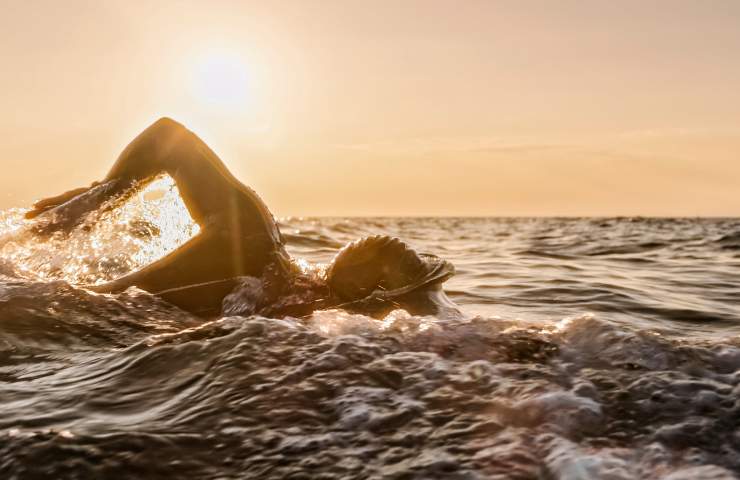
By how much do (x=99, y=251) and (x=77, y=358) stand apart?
3402 millimetres

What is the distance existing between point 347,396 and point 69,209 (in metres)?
3.85

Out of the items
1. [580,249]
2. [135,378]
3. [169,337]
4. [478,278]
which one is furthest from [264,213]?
[580,249]

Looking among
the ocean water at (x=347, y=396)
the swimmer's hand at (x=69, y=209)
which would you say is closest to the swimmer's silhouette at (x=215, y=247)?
the swimmer's hand at (x=69, y=209)

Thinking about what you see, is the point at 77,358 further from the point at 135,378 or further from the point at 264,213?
the point at 264,213

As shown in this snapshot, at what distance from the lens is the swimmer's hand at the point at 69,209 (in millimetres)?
5973

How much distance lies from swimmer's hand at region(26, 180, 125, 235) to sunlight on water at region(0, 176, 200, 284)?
8 cm

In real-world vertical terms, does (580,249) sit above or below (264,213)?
below

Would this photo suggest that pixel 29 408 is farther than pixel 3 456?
Yes

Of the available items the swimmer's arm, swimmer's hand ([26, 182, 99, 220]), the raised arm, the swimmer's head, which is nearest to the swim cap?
the swimmer's head

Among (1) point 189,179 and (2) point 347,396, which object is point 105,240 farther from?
(2) point 347,396

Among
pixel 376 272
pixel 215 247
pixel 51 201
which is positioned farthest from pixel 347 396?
pixel 51 201

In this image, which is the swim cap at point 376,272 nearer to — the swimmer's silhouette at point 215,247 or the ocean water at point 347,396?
the swimmer's silhouette at point 215,247

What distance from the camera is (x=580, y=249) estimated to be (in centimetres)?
1747

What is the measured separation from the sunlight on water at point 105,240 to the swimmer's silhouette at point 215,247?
204 millimetres
